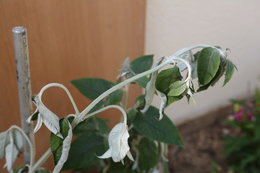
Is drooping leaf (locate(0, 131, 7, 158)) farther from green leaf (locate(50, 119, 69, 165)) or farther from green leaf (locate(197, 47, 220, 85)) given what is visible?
green leaf (locate(197, 47, 220, 85))

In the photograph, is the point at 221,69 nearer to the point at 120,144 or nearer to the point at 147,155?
the point at 120,144

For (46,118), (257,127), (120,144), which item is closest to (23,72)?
(46,118)

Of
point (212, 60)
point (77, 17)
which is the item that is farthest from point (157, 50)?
point (212, 60)

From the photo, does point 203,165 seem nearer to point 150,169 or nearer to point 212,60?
point 150,169

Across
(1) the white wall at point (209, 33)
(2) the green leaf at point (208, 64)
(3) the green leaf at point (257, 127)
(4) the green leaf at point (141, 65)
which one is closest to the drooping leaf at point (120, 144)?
(2) the green leaf at point (208, 64)

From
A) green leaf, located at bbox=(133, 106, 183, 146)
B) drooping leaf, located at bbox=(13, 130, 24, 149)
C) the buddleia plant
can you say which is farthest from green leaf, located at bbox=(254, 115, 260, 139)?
drooping leaf, located at bbox=(13, 130, 24, 149)

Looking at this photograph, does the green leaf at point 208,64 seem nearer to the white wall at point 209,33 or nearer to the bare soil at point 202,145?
the white wall at point 209,33
